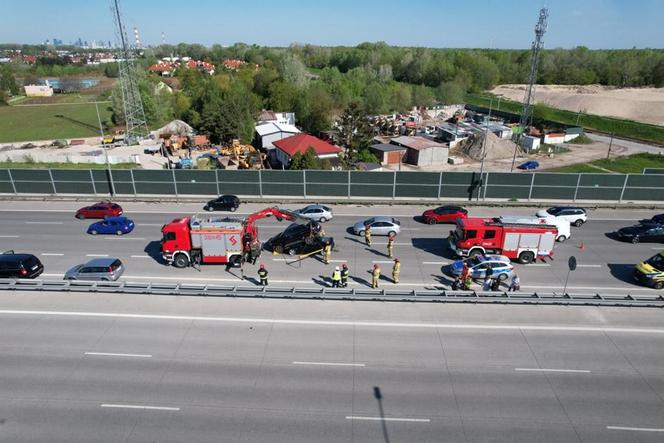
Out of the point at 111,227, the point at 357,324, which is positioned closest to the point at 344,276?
the point at 357,324

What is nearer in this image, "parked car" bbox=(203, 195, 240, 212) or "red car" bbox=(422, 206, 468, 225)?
"red car" bbox=(422, 206, 468, 225)

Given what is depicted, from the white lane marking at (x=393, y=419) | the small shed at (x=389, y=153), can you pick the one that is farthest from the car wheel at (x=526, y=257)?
the small shed at (x=389, y=153)

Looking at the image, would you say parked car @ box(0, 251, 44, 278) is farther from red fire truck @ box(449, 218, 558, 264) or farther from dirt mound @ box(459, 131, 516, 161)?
dirt mound @ box(459, 131, 516, 161)

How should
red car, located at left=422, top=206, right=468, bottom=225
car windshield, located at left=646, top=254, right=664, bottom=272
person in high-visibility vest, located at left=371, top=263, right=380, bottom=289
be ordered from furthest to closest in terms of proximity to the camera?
red car, located at left=422, top=206, right=468, bottom=225 → car windshield, located at left=646, top=254, right=664, bottom=272 → person in high-visibility vest, located at left=371, top=263, right=380, bottom=289

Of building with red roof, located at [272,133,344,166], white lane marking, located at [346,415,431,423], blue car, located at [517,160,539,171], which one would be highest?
building with red roof, located at [272,133,344,166]

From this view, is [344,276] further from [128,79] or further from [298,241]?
[128,79]

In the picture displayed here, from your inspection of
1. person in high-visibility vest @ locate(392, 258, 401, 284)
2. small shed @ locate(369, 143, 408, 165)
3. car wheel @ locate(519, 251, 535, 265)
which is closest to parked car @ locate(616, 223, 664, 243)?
car wheel @ locate(519, 251, 535, 265)

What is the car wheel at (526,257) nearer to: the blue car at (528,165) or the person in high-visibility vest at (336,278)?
the person in high-visibility vest at (336,278)
